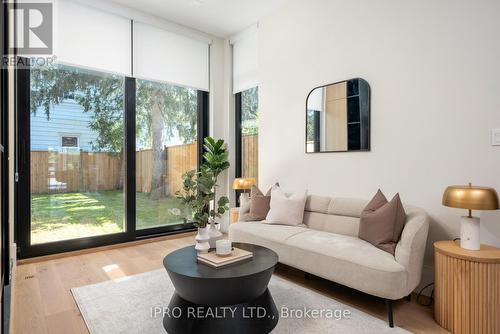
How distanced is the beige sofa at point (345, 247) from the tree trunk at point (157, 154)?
1.68 meters

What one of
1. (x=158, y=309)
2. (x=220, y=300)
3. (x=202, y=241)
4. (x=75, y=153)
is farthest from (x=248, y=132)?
(x=220, y=300)

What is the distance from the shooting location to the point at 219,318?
69.3 inches

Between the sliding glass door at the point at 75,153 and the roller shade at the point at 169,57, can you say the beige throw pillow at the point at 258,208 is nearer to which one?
the sliding glass door at the point at 75,153

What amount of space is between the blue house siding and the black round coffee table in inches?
104

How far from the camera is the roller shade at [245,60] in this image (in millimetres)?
4516

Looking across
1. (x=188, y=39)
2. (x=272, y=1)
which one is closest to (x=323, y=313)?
(x=272, y=1)

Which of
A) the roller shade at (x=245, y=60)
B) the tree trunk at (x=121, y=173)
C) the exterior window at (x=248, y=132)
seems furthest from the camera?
the exterior window at (x=248, y=132)

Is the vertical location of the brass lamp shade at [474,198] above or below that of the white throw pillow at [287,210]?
above

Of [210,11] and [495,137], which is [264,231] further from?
[210,11]

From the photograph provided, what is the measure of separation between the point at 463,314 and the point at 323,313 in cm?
91

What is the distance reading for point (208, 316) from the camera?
1.77 metres

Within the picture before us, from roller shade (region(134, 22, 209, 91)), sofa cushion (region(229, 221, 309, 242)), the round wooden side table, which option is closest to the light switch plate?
the round wooden side table

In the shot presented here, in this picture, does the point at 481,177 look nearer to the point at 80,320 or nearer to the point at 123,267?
the point at 80,320

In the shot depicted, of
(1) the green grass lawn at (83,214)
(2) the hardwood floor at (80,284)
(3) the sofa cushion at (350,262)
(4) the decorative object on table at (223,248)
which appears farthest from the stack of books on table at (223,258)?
(1) the green grass lawn at (83,214)
